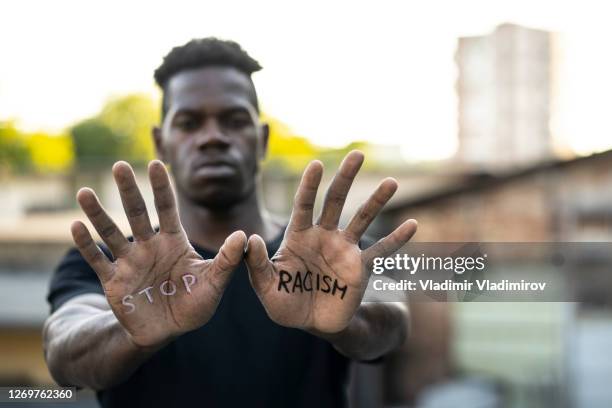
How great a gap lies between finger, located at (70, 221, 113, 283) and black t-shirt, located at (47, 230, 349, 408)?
1.99 feet

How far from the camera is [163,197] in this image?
1.75 meters

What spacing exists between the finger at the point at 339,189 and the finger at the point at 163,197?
16.0 inches

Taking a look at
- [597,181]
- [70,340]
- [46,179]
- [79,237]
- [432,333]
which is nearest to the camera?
[79,237]

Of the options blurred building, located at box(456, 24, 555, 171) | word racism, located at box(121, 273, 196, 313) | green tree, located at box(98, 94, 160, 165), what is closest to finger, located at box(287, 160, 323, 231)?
word racism, located at box(121, 273, 196, 313)

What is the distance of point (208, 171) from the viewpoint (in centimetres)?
251

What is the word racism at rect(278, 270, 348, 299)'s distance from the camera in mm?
1812

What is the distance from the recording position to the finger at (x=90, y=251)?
169 centimetres

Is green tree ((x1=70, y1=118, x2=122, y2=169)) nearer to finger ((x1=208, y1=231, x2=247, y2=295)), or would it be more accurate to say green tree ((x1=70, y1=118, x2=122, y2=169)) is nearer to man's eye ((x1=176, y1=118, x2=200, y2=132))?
man's eye ((x1=176, y1=118, x2=200, y2=132))

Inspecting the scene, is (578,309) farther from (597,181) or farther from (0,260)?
(0,260)

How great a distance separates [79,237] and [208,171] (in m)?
0.86

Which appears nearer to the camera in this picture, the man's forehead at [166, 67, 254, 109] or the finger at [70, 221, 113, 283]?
the finger at [70, 221, 113, 283]

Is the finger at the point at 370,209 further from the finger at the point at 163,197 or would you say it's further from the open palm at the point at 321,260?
the finger at the point at 163,197

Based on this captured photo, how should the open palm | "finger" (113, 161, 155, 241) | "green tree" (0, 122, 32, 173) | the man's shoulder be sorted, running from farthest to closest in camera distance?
"green tree" (0, 122, 32, 173), the man's shoulder, the open palm, "finger" (113, 161, 155, 241)

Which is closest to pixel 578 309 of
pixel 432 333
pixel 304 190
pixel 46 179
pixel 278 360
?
pixel 432 333
